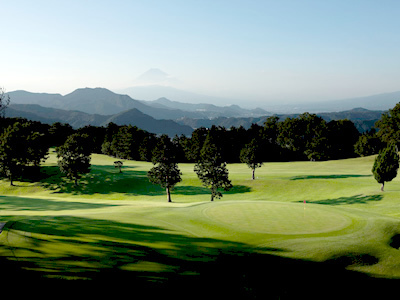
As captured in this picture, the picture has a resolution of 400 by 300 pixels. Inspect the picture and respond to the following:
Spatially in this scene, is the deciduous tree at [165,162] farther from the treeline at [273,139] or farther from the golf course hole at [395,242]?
the treeline at [273,139]

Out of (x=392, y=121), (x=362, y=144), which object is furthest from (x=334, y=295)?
(x=362, y=144)

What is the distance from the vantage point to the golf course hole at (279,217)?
20375 millimetres

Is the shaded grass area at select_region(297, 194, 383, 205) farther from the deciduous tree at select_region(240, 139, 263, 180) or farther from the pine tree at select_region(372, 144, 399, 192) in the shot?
the deciduous tree at select_region(240, 139, 263, 180)

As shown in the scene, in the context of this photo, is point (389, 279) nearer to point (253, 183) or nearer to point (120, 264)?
point (120, 264)

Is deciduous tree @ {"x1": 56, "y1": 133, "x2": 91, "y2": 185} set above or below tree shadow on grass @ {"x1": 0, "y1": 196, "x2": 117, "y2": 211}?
above

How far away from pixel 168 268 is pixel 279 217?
13.5 m

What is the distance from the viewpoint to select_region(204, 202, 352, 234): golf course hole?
20.4 meters

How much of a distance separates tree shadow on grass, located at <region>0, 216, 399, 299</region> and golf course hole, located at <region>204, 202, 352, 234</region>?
3921 millimetres

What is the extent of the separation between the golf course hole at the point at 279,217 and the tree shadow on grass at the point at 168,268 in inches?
154

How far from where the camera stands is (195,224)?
20875 millimetres

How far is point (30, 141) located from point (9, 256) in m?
75.0

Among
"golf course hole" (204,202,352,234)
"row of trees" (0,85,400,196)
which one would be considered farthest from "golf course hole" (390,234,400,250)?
"row of trees" (0,85,400,196)

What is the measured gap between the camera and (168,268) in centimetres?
1330

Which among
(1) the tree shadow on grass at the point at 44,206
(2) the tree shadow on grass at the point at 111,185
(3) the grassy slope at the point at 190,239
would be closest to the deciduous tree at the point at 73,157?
(2) the tree shadow on grass at the point at 111,185
